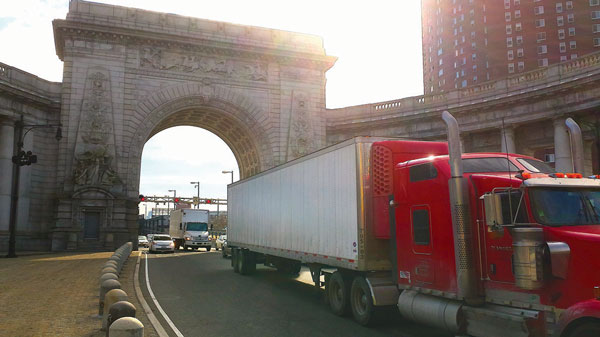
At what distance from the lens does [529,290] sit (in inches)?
266

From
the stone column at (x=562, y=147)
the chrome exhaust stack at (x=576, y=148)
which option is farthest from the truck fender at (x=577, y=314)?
the stone column at (x=562, y=147)

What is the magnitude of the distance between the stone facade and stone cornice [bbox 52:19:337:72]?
0.30ft

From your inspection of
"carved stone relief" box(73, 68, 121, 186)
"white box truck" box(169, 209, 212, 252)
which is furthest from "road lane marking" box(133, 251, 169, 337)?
"white box truck" box(169, 209, 212, 252)

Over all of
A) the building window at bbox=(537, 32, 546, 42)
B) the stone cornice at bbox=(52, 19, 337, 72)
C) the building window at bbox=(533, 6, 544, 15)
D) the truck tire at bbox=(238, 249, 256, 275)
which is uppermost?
the building window at bbox=(533, 6, 544, 15)

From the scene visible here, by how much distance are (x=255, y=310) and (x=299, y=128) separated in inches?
1243

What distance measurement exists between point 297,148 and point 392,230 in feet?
106

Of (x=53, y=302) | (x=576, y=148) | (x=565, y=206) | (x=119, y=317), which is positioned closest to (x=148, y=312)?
(x=53, y=302)

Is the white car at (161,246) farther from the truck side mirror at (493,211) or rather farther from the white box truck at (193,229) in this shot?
the truck side mirror at (493,211)

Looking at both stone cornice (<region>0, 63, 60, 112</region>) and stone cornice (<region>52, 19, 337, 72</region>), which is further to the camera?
stone cornice (<region>52, 19, 337, 72</region>)

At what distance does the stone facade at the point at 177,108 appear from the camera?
106 feet

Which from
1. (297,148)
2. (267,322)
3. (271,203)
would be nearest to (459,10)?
(297,148)

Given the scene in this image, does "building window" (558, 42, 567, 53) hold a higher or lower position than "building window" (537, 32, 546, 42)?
lower

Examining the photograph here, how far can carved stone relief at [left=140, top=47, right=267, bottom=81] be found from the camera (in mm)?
39094

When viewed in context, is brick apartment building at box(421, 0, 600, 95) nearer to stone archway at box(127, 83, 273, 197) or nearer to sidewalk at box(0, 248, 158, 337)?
stone archway at box(127, 83, 273, 197)
